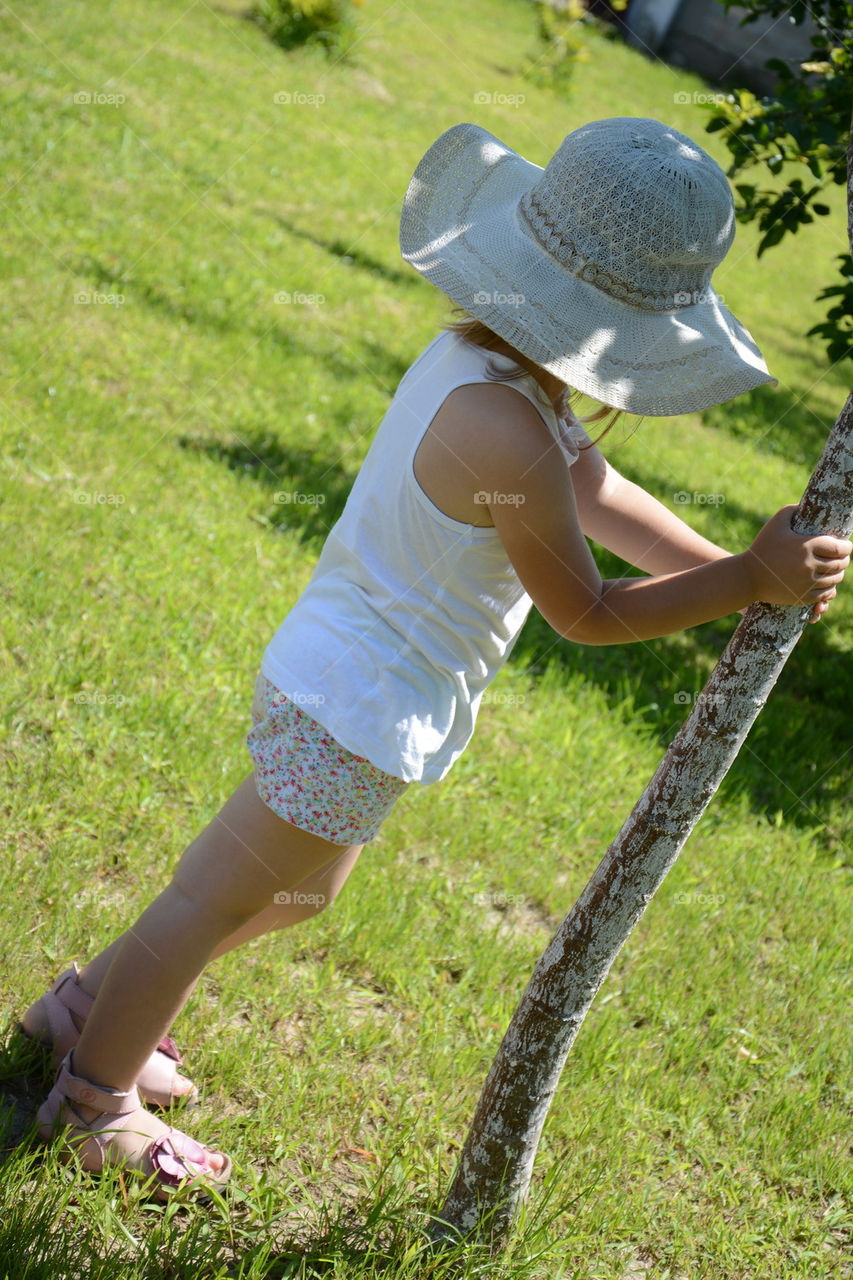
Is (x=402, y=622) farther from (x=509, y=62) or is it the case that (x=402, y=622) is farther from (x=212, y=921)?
(x=509, y=62)

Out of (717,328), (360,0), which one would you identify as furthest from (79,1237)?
(360,0)

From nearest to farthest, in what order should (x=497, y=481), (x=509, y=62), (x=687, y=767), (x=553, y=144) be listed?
1. (x=497, y=481)
2. (x=687, y=767)
3. (x=553, y=144)
4. (x=509, y=62)

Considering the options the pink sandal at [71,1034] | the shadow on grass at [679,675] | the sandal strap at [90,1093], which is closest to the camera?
the sandal strap at [90,1093]

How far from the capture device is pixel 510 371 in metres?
1.67

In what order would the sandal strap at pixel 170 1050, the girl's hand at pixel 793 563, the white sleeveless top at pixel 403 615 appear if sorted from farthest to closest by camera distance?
1. the sandal strap at pixel 170 1050
2. the white sleeveless top at pixel 403 615
3. the girl's hand at pixel 793 563

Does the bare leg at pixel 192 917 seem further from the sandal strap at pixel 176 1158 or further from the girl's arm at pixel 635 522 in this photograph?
the girl's arm at pixel 635 522

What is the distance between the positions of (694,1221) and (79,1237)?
114 centimetres

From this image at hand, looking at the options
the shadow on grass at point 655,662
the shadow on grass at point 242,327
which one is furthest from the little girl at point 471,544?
the shadow on grass at point 242,327

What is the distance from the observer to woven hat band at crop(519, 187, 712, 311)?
5.39 feet

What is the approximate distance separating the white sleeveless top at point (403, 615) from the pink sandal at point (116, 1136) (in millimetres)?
732

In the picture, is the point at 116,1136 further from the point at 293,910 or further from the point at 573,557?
the point at 573,557

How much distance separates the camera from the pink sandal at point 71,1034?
2.07 meters

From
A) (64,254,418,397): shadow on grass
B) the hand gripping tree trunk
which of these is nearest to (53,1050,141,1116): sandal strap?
the hand gripping tree trunk

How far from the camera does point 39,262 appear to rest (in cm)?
557
